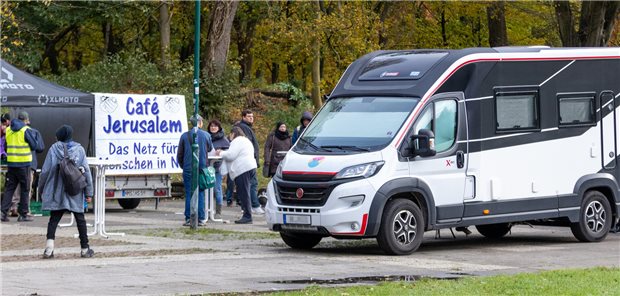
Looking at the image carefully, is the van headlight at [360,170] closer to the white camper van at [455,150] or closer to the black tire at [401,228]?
the white camper van at [455,150]

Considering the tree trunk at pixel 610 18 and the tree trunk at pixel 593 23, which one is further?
the tree trunk at pixel 610 18

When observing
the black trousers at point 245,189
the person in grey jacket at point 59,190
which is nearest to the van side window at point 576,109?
the black trousers at point 245,189

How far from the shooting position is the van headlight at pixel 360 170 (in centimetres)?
1606

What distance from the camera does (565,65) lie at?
18.3m

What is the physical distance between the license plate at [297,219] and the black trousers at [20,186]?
23.4 feet

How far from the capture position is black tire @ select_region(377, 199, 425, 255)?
16125 millimetres

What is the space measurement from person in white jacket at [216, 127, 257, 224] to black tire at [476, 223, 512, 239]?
163 inches

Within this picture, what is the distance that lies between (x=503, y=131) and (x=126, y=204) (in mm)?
10140

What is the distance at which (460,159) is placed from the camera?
1697 centimetres

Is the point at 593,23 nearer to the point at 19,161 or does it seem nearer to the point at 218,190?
the point at 218,190

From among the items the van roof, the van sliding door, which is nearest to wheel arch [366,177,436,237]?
the van roof

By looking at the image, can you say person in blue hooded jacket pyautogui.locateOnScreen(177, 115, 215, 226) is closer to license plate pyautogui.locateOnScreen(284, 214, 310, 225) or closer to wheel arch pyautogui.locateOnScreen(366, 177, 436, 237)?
license plate pyautogui.locateOnScreen(284, 214, 310, 225)

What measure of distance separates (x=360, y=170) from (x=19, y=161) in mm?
8212

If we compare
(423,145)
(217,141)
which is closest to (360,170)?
(423,145)
